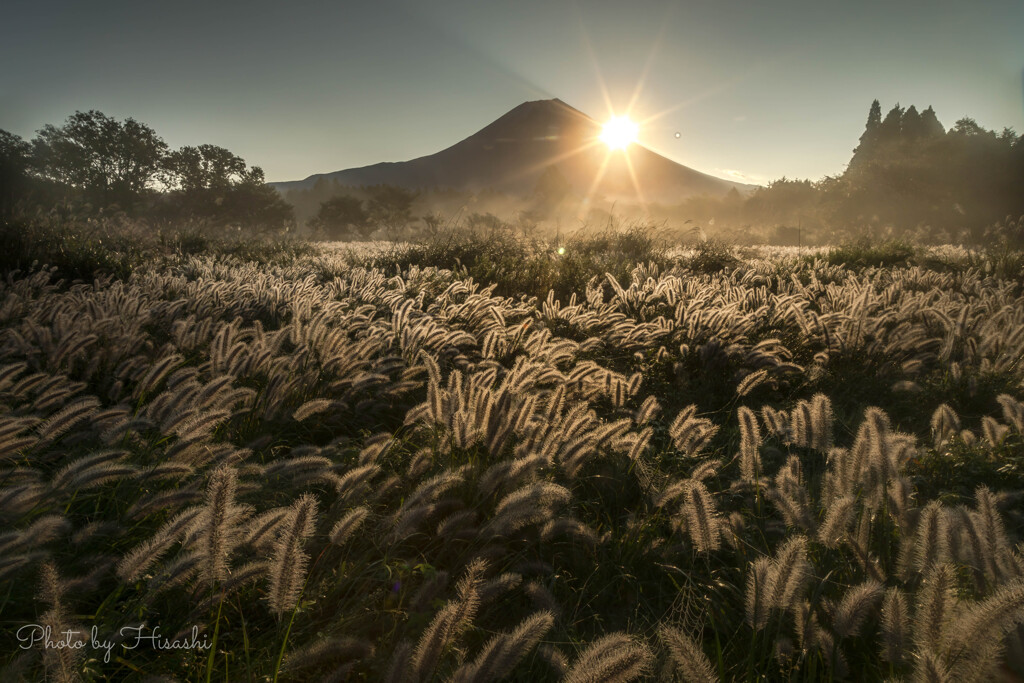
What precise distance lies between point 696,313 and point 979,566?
124 inches

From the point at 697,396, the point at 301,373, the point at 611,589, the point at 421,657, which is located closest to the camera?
the point at 421,657

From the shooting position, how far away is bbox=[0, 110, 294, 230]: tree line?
4488cm

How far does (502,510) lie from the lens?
64.0 inches

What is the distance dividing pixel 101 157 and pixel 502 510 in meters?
60.2

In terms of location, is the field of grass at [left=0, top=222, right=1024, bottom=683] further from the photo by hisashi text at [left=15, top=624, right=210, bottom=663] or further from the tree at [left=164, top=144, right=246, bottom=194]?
the tree at [left=164, top=144, right=246, bottom=194]

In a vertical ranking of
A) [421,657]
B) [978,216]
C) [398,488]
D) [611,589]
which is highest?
[978,216]

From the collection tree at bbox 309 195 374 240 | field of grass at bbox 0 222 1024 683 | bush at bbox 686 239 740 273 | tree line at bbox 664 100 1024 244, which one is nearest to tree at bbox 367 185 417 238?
tree at bbox 309 195 374 240

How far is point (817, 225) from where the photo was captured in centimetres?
4641

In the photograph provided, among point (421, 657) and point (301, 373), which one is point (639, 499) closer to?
point (421, 657)

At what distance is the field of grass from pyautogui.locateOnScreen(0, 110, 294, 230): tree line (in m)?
44.8

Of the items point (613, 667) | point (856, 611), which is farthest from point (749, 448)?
point (613, 667)

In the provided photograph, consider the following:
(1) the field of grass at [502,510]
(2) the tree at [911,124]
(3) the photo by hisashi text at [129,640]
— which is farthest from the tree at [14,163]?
(2) the tree at [911,124]

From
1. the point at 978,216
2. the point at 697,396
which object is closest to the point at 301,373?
the point at 697,396

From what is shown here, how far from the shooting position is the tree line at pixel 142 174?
44875 millimetres
